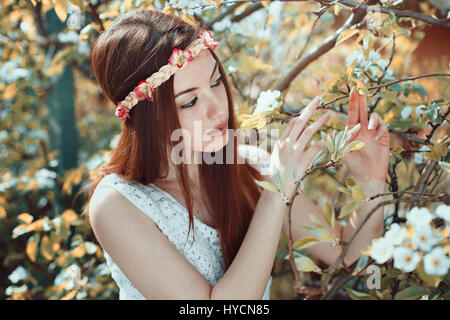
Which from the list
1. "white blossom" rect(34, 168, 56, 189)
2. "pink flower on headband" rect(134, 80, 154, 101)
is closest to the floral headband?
"pink flower on headband" rect(134, 80, 154, 101)

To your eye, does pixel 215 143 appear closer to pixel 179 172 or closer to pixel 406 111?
pixel 179 172

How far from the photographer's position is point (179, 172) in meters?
1.06

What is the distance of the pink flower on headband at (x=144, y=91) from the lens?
93 cm

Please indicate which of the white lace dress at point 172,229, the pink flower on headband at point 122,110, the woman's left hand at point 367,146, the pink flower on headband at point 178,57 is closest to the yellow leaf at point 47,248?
the white lace dress at point 172,229

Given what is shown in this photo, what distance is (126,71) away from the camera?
966mm

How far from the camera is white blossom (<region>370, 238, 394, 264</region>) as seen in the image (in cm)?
54

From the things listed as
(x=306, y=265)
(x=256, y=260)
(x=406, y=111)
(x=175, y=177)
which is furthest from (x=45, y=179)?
(x=406, y=111)

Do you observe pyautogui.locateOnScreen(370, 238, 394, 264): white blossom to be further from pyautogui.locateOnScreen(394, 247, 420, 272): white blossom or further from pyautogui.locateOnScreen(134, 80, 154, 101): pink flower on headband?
pyautogui.locateOnScreen(134, 80, 154, 101): pink flower on headband

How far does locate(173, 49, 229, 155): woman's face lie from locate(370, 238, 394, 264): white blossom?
1.77 feet

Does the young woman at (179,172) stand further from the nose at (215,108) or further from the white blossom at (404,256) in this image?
the white blossom at (404,256)

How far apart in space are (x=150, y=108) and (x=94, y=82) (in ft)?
5.39
